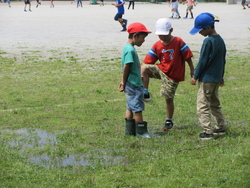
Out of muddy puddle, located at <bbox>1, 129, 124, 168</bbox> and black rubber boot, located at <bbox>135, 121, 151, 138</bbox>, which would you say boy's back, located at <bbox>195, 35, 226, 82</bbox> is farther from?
muddy puddle, located at <bbox>1, 129, 124, 168</bbox>

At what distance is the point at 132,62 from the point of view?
656cm

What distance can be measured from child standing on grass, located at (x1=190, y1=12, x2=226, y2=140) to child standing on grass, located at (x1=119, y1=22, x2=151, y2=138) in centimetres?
74

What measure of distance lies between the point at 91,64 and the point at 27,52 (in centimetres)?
349

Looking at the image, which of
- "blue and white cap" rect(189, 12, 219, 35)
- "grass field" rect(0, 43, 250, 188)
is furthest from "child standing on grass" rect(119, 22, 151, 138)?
"blue and white cap" rect(189, 12, 219, 35)

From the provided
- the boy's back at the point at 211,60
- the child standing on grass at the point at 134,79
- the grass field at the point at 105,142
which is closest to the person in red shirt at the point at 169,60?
the child standing on grass at the point at 134,79

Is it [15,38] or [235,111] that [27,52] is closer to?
[15,38]

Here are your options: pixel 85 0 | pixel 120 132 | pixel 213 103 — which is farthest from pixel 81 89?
pixel 85 0

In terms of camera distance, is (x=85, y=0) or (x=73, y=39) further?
(x=85, y=0)

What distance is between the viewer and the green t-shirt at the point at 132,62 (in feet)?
21.6

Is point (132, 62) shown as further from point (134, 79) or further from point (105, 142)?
point (105, 142)

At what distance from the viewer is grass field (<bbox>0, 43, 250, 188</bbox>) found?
5066mm

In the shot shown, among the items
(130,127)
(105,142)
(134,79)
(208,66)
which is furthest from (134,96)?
(208,66)

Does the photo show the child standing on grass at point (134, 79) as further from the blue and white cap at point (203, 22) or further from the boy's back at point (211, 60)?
the boy's back at point (211, 60)

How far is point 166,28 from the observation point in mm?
6906
